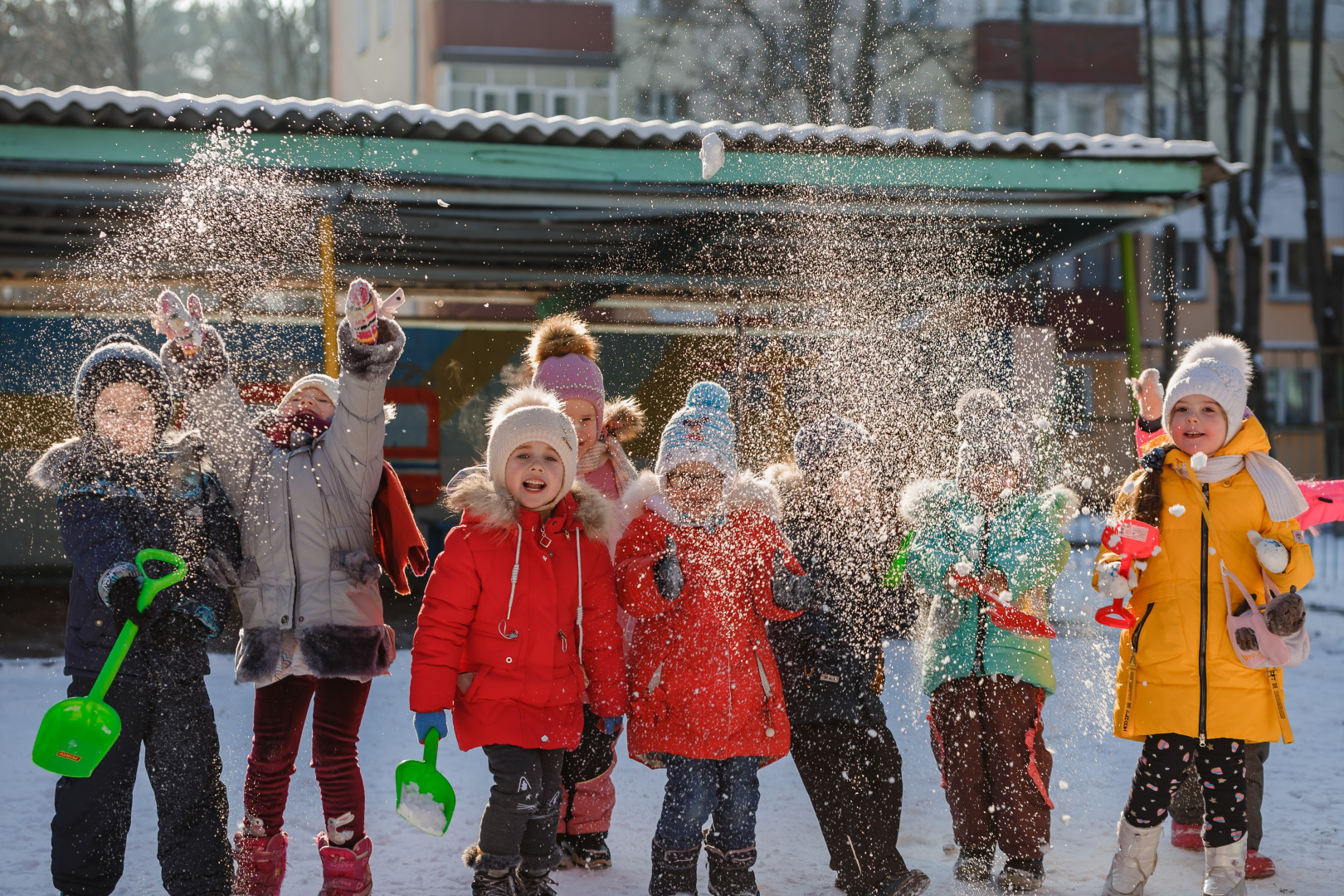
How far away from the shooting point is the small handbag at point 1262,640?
3.51m

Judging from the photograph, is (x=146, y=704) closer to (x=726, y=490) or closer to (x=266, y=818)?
(x=266, y=818)

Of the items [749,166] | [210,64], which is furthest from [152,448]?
[210,64]

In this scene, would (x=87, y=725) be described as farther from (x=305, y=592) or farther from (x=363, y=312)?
(x=363, y=312)

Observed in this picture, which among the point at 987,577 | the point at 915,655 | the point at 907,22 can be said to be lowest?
the point at 915,655

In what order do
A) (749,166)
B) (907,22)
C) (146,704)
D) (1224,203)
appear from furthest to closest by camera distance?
(1224,203)
(907,22)
(749,166)
(146,704)

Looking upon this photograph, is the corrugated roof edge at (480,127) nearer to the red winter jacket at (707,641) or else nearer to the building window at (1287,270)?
the red winter jacket at (707,641)

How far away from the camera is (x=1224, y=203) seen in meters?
23.5

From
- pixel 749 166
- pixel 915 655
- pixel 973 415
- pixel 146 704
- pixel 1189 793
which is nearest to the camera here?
pixel 146 704

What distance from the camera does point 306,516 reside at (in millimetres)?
3607

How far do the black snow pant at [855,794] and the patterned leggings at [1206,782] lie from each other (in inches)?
27.3

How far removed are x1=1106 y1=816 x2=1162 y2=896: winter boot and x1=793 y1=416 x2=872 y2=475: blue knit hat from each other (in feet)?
4.38

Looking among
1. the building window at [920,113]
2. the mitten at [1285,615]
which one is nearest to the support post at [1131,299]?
the mitten at [1285,615]

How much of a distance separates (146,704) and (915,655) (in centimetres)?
487

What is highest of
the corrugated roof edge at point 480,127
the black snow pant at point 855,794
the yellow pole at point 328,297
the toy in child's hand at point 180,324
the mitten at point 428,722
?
the corrugated roof edge at point 480,127
